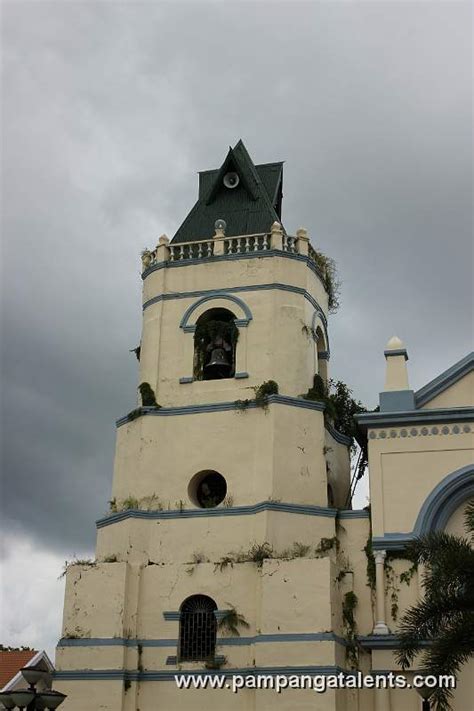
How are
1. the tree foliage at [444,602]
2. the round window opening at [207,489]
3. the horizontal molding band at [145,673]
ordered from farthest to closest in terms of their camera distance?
the round window opening at [207,489]
the horizontal molding band at [145,673]
the tree foliage at [444,602]

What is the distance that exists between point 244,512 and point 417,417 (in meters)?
4.16

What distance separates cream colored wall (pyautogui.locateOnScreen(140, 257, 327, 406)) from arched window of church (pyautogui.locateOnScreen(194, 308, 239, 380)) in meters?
0.18

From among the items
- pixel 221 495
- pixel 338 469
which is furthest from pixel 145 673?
pixel 338 469

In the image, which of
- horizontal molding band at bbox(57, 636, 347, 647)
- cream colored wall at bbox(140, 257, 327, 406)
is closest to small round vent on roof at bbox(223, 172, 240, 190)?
cream colored wall at bbox(140, 257, 327, 406)

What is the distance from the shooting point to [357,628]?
18.8m

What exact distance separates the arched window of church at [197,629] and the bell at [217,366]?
17.2 feet

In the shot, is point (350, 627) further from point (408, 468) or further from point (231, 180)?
point (231, 180)

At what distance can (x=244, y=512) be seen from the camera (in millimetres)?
19672

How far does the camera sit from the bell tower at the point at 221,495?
1838 cm

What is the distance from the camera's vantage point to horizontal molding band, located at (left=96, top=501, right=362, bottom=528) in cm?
1952

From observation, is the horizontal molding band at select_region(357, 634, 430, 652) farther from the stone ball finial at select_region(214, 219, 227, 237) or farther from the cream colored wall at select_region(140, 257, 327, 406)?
the stone ball finial at select_region(214, 219, 227, 237)

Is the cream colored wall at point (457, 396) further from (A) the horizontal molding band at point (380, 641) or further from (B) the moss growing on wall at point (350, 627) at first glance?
(A) the horizontal molding band at point (380, 641)

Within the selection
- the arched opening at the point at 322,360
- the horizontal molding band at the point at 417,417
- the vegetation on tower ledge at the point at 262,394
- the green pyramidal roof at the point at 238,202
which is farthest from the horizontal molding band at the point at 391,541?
the green pyramidal roof at the point at 238,202

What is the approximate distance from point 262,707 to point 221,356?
25.8ft
